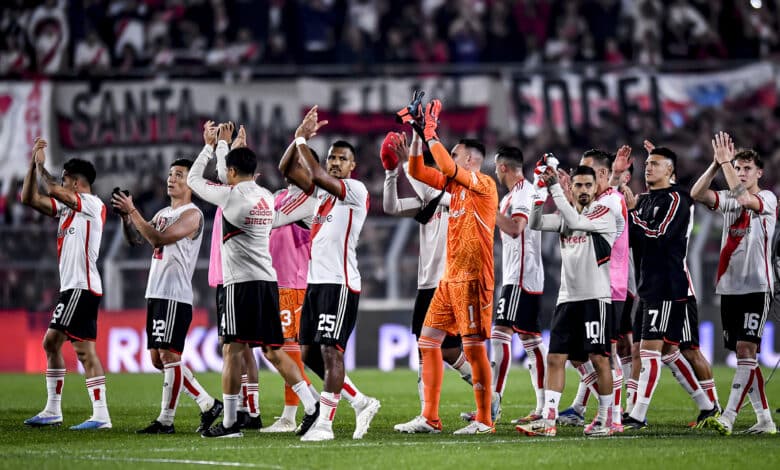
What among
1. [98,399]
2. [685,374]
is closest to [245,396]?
[98,399]

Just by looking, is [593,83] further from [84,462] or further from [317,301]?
[84,462]

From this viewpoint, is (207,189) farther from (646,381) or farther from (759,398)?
(759,398)

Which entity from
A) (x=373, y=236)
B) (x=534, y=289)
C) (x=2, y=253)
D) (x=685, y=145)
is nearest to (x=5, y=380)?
(x=2, y=253)

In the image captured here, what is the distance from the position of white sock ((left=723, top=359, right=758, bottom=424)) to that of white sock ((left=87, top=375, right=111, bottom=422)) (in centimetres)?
561

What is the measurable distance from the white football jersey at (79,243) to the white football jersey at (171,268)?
771mm

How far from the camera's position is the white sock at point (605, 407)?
9.38 meters

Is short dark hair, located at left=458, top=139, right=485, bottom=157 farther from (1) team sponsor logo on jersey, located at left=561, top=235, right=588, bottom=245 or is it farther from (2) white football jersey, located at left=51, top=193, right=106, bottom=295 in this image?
(2) white football jersey, located at left=51, top=193, right=106, bottom=295

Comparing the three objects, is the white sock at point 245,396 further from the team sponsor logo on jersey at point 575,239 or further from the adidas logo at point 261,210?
the team sponsor logo on jersey at point 575,239

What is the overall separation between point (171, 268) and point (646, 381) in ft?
14.6

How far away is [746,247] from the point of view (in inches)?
400

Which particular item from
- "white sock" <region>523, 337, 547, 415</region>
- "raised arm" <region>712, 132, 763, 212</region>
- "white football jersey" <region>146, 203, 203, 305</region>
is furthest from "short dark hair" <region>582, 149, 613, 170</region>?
"white football jersey" <region>146, 203, 203, 305</region>

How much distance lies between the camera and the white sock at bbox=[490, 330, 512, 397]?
10961 mm

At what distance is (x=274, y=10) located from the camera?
2762cm

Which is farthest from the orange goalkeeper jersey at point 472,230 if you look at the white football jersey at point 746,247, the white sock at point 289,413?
the white football jersey at point 746,247
